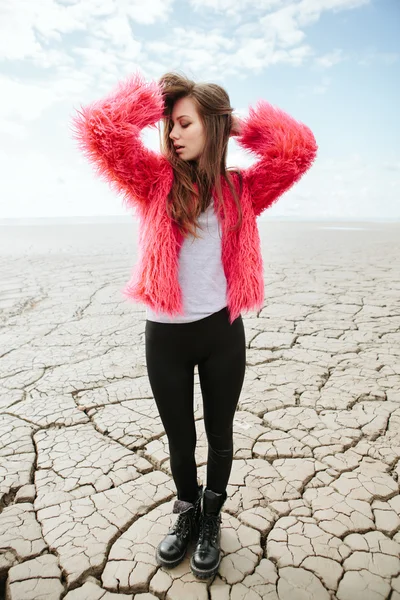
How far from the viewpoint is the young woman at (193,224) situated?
3.59 feet

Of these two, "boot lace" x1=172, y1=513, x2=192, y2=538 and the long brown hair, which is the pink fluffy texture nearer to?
the long brown hair

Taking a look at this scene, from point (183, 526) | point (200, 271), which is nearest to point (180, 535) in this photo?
point (183, 526)

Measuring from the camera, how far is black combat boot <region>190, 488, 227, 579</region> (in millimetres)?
1229

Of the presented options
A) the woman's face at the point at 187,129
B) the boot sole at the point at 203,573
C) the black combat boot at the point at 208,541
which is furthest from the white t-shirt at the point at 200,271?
the boot sole at the point at 203,573

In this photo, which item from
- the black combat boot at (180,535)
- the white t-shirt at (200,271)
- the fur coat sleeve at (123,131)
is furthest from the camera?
the black combat boot at (180,535)

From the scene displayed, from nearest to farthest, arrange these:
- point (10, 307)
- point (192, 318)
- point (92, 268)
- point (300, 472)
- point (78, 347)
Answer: point (192, 318) < point (300, 472) < point (78, 347) < point (10, 307) < point (92, 268)

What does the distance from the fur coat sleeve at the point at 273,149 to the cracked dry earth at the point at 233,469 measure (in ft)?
3.57

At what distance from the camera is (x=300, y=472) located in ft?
5.57

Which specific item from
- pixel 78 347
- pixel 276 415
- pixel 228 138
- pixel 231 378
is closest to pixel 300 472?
pixel 276 415

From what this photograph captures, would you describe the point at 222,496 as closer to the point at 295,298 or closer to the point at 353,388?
the point at 353,388

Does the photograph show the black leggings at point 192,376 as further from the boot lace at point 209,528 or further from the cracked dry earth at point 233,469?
the cracked dry earth at point 233,469

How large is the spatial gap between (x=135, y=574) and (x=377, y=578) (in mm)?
705

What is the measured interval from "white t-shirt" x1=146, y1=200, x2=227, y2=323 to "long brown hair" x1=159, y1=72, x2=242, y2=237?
0.04 metres

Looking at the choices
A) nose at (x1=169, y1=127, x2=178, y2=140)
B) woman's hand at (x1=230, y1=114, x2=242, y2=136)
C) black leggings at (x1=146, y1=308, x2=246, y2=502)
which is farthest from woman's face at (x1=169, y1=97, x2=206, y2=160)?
black leggings at (x1=146, y1=308, x2=246, y2=502)
